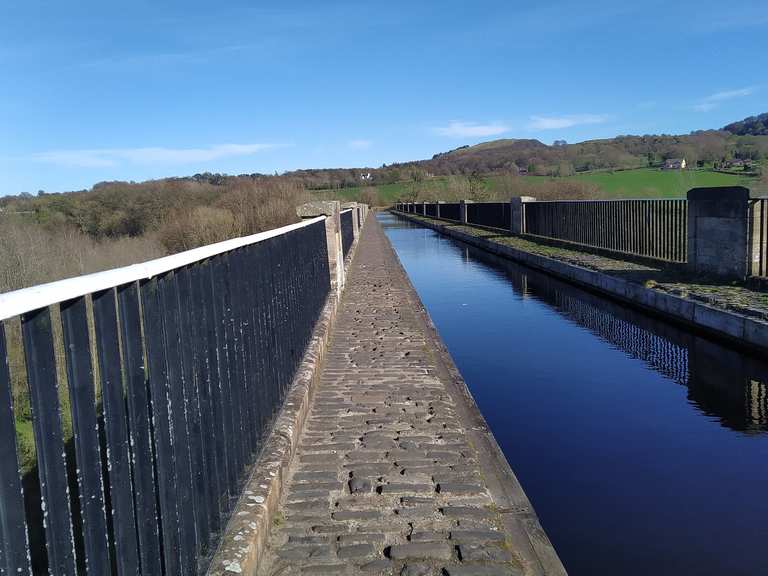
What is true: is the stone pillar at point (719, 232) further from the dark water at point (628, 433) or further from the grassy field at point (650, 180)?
the grassy field at point (650, 180)

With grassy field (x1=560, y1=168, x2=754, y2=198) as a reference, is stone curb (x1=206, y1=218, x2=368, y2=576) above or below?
below

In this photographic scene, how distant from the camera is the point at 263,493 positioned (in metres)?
3.68

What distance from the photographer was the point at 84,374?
194 centimetres

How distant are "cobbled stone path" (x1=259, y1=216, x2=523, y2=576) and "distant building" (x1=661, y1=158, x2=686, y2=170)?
7583cm

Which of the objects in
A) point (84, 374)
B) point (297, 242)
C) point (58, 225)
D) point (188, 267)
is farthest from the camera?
point (58, 225)

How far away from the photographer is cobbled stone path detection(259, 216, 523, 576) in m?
3.43

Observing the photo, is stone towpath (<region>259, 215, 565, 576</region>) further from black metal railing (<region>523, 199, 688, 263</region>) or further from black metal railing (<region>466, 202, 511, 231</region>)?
black metal railing (<region>466, 202, 511, 231</region>)

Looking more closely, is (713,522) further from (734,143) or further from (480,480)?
(734,143)

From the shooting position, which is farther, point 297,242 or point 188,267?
point 297,242

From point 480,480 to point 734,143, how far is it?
76.0m

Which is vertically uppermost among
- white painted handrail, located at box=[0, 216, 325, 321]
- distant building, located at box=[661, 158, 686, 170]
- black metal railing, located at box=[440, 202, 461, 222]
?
distant building, located at box=[661, 158, 686, 170]

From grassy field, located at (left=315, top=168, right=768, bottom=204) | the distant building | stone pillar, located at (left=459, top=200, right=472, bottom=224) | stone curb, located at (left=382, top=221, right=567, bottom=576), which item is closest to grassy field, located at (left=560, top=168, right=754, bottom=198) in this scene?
grassy field, located at (left=315, top=168, right=768, bottom=204)

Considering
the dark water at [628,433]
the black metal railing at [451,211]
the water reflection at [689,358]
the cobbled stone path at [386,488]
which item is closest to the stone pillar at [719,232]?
the water reflection at [689,358]

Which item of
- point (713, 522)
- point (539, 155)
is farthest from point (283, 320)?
point (539, 155)
